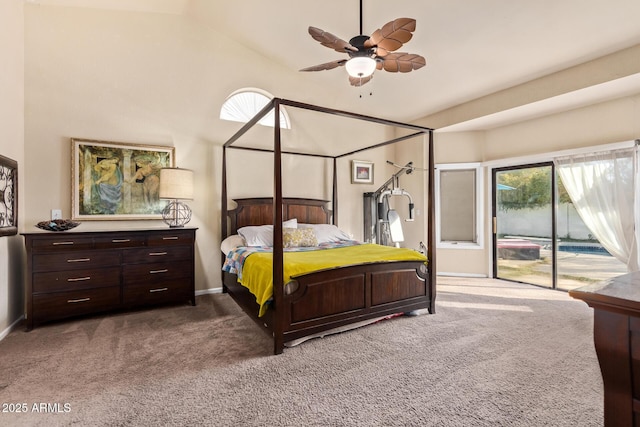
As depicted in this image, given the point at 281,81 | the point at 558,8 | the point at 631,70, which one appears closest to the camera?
the point at 558,8

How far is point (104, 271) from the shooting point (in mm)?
3291

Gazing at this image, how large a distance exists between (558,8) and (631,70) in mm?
1128

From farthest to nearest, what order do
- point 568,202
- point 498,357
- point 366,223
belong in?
point 366,223 → point 568,202 → point 498,357

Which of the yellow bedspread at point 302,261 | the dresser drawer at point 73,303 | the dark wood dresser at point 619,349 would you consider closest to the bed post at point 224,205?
the yellow bedspread at point 302,261

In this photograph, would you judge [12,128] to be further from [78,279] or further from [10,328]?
[10,328]

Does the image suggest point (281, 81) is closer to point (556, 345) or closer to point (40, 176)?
point (40, 176)

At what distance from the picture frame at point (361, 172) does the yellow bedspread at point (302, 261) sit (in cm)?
202

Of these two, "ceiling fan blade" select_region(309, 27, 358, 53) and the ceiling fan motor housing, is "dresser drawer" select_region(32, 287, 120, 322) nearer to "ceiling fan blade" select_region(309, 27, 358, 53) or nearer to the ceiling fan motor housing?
Answer: "ceiling fan blade" select_region(309, 27, 358, 53)

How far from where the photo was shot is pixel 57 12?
353cm

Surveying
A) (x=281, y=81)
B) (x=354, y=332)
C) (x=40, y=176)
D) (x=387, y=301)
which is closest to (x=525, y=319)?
(x=387, y=301)

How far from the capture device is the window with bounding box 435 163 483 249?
5398 mm

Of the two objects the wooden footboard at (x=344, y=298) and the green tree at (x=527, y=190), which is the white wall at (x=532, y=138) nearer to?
the green tree at (x=527, y=190)

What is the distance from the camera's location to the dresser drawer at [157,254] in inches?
135

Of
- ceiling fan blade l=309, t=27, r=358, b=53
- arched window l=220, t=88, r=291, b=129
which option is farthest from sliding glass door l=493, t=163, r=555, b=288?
A: arched window l=220, t=88, r=291, b=129
